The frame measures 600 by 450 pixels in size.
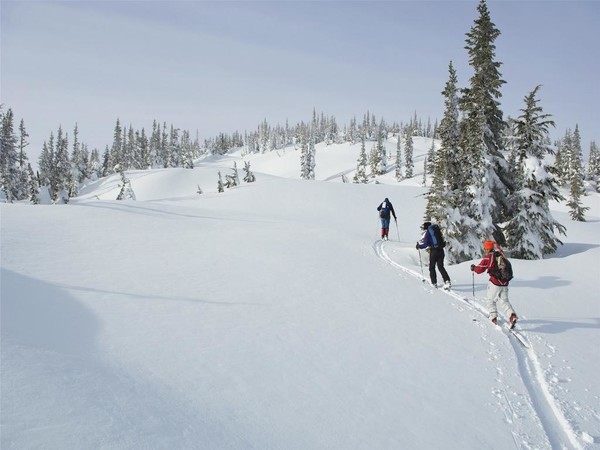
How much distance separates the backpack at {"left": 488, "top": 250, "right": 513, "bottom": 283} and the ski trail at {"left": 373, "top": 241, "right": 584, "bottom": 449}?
1194mm

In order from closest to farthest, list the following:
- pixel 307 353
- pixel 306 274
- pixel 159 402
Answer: pixel 159 402 < pixel 307 353 < pixel 306 274

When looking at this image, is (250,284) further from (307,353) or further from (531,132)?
(531,132)

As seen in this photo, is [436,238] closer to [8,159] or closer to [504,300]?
[504,300]

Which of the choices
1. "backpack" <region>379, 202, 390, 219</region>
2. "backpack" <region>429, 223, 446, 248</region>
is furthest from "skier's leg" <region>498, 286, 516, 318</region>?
"backpack" <region>379, 202, 390, 219</region>

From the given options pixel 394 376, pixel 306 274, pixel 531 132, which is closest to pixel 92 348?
pixel 394 376

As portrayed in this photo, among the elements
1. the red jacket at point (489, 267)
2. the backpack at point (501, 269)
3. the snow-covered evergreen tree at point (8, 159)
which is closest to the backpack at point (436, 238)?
the red jacket at point (489, 267)

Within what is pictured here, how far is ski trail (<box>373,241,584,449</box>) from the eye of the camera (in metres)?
5.18

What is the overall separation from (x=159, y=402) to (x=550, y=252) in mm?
22648

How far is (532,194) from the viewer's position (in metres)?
20.4

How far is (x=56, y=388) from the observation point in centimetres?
441

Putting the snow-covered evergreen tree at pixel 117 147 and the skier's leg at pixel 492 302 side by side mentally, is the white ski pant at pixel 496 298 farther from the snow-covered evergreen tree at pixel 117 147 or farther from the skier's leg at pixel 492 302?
the snow-covered evergreen tree at pixel 117 147

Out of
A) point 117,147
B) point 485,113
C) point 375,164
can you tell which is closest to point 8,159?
point 117,147

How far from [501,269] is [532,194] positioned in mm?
13839

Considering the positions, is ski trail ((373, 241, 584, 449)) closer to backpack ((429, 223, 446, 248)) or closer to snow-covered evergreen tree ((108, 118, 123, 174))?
backpack ((429, 223, 446, 248))
